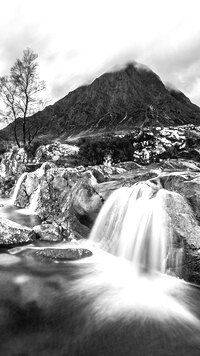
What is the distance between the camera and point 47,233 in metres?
12.7

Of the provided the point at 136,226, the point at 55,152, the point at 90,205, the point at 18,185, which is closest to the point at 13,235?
the point at 90,205

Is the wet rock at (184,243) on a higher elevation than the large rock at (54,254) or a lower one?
higher

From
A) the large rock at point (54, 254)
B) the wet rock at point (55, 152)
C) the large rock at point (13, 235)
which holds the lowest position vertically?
the large rock at point (54, 254)

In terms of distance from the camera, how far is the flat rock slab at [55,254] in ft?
34.2

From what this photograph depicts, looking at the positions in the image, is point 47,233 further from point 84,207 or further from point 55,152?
point 55,152

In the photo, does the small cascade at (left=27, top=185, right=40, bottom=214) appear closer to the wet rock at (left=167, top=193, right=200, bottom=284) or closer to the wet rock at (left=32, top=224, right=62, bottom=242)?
the wet rock at (left=32, top=224, right=62, bottom=242)

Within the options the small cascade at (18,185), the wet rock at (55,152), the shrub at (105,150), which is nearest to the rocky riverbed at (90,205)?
the small cascade at (18,185)

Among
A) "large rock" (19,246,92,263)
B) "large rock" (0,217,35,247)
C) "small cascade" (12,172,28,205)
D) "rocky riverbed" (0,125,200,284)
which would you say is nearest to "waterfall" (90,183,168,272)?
"rocky riverbed" (0,125,200,284)

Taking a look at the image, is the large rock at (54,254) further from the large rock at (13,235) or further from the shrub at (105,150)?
the shrub at (105,150)

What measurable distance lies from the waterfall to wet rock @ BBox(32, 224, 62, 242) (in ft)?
5.48

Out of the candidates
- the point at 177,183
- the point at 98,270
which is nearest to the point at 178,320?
the point at 98,270

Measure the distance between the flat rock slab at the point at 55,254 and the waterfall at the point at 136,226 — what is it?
1661 millimetres

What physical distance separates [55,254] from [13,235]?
2.47 meters

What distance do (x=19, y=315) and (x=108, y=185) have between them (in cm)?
835
